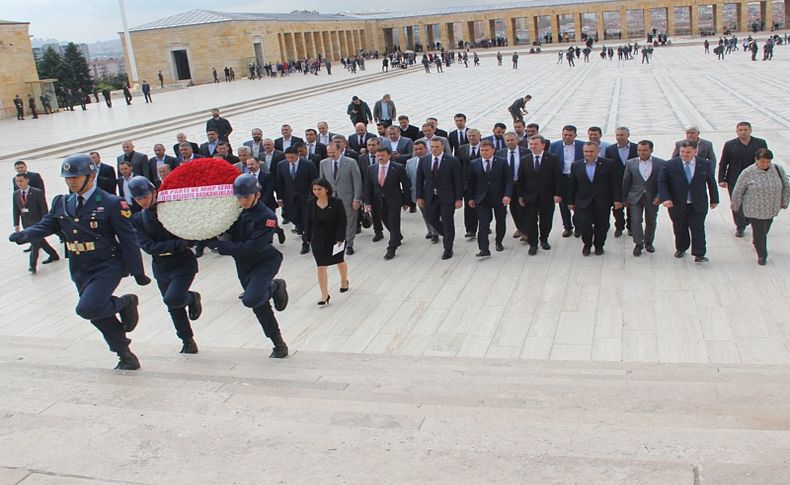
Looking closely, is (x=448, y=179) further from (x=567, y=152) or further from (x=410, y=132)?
(x=410, y=132)

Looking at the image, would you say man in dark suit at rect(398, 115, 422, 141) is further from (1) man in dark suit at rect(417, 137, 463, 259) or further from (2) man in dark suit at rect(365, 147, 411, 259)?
(1) man in dark suit at rect(417, 137, 463, 259)

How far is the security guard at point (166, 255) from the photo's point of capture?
17.5 feet

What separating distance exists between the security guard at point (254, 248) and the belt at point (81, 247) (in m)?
0.81

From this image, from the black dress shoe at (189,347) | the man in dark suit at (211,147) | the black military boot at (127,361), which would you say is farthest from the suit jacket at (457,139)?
the black military boot at (127,361)

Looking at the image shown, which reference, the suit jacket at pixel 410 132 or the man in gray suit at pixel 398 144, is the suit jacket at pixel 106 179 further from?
the suit jacket at pixel 410 132

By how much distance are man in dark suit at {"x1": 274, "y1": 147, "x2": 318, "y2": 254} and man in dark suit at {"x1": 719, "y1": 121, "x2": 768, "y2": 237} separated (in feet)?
17.5

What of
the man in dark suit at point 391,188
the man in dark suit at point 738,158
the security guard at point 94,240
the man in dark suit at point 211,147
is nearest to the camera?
the security guard at point 94,240

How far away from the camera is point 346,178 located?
31.2 ft

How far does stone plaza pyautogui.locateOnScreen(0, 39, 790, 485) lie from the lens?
339cm

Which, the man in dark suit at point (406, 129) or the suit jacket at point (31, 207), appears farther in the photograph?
the man in dark suit at point (406, 129)

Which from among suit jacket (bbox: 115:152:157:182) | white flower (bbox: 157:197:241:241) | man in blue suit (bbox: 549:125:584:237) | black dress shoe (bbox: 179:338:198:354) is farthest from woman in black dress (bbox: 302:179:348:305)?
suit jacket (bbox: 115:152:157:182)

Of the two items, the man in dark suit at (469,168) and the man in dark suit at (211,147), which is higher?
the man in dark suit at (211,147)

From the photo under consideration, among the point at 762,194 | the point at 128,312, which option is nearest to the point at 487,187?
the point at 762,194

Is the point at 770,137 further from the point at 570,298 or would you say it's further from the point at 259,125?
the point at 259,125
